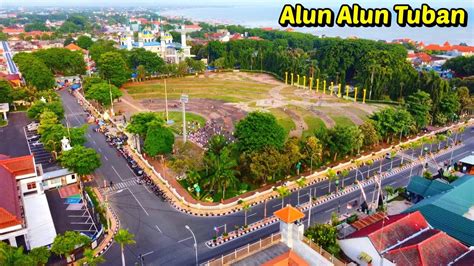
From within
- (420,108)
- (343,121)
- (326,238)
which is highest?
(420,108)

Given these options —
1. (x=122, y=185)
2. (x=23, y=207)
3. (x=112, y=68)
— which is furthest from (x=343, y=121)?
(x=112, y=68)

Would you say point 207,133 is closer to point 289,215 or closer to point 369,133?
point 369,133

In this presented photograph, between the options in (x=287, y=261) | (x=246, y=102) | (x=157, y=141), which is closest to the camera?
(x=287, y=261)

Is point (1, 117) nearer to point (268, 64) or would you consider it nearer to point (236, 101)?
point (236, 101)

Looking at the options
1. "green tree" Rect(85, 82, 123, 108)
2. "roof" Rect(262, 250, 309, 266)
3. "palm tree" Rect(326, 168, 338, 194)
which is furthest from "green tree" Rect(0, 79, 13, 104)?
"roof" Rect(262, 250, 309, 266)

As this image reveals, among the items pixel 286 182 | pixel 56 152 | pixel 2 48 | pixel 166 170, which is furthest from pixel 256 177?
pixel 2 48

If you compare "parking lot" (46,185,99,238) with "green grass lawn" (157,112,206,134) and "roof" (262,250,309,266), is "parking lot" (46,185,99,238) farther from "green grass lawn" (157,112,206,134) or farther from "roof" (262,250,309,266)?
"green grass lawn" (157,112,206,134)

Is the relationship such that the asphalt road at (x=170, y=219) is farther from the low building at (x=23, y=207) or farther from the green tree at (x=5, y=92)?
the green tree at (x=5, y=92)
